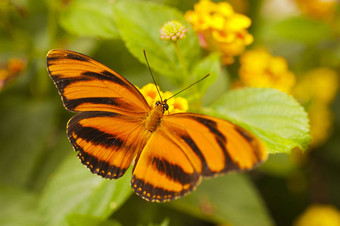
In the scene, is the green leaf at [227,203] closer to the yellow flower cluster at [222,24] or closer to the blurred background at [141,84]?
the blurred background at [141,84]

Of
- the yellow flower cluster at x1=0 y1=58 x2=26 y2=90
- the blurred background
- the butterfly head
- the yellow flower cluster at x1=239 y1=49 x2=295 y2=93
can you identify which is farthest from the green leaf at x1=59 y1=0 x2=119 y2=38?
the yellow flower cluster at x1=239 y1=49 x2=295 y2=93

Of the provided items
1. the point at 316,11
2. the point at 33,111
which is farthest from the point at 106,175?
the point at 316,11

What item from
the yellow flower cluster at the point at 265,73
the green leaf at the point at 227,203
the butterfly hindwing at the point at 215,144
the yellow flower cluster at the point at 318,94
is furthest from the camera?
the yellow flower cluster at the point at 318,94

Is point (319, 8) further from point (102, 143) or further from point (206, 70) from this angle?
point (102, 143)

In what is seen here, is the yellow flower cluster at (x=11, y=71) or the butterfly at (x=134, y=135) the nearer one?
the butterfly at (x=134, y=135)

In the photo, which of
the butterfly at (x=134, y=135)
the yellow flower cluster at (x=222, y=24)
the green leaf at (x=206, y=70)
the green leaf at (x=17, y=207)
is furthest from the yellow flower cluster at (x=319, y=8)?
the green leaf at (x=17, y=207)

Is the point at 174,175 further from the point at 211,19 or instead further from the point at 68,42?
the point at 68,42
